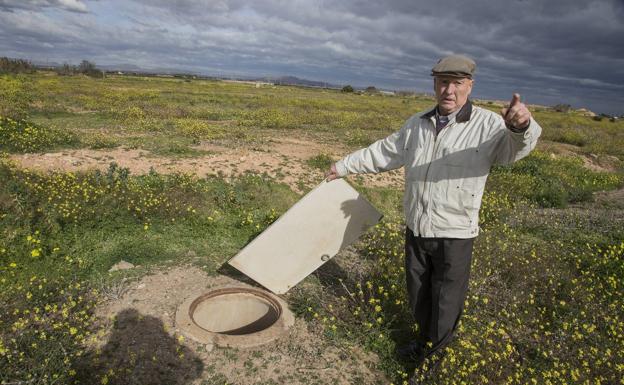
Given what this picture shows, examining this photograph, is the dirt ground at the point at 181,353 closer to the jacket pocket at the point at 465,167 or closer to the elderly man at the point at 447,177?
the elderly man at the point at 447,177

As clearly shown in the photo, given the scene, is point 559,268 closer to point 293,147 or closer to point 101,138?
point 293,147

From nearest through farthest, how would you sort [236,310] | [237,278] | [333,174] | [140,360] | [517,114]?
[517,114], [140,360], [333,174], [236,310], [237,278]

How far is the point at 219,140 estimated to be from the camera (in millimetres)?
11102

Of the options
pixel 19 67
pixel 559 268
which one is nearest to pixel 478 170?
pixel 559 268

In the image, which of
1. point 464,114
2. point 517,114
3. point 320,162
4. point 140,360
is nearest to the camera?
point 517,114

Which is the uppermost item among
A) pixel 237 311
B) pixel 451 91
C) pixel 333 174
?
pixel 451 91

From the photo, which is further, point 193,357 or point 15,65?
point 15,65

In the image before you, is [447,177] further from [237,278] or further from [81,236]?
[81,236]

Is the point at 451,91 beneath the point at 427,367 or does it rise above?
above

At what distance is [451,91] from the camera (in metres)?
2.60

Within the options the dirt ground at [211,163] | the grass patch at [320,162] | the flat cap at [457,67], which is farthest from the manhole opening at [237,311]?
the grass patch at [320,162]

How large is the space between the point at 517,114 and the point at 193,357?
3.03m

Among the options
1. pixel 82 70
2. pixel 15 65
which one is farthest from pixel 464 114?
pixel 82 70

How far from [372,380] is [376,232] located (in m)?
2.87
